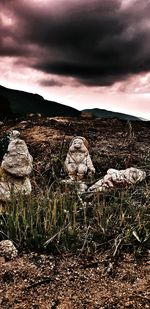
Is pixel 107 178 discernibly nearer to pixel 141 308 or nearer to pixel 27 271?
pixel 27 271

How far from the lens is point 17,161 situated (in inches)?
206

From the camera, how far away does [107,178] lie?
19.9 ft

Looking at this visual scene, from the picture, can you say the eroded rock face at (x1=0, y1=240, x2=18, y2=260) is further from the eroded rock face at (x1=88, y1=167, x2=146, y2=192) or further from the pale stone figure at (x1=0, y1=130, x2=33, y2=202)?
the eroded rock face at (x1=88, y1=167, x2=146, y2=192)

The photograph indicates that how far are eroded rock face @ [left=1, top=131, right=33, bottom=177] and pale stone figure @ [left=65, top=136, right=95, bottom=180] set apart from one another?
5.76ft

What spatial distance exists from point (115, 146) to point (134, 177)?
10.3 feet

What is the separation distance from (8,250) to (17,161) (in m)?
1.43

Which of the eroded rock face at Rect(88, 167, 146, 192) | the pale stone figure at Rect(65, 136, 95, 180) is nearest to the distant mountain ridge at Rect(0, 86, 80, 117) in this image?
the pale stone figure at Rect(65, 136, 95, 180)

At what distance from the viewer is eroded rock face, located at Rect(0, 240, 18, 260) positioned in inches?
159

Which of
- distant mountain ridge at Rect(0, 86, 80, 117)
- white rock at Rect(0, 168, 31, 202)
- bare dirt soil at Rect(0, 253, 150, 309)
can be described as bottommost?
bare dirt soil at Rect(0, 253, 150, 309)

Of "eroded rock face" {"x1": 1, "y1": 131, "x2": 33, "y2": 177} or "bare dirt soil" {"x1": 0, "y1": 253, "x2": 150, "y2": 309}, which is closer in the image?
"bare dirt soil" {"x1": 0, "y1": 253, "x2": 150, "y2": 309}

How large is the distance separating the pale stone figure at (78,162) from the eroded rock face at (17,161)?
1.76m

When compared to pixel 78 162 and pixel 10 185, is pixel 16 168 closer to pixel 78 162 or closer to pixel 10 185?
pixel 10 185

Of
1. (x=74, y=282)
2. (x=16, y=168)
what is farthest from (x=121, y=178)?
(x=74, y=282)

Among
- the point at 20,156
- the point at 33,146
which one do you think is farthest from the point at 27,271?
the point at 33,146
